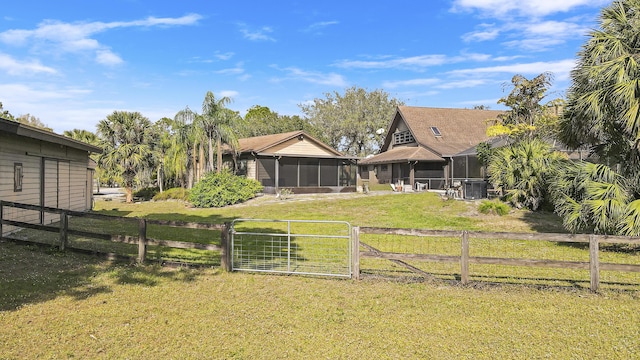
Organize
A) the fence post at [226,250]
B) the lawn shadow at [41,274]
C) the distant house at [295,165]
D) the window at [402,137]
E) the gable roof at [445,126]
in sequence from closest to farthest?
the lawn shadow at [41,274] < the fence post at [226,250] < the distant house at [295,165] < the gable roof at [445,126] < the window at [402,137]

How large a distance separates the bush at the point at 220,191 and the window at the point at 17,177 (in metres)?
12.1

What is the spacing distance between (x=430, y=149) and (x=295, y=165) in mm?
11204

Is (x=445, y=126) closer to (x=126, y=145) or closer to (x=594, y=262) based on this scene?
(x=126, y=145)

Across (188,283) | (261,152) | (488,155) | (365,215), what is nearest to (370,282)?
(188,283)

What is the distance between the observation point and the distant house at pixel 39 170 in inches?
455

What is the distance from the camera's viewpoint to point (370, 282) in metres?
7.46

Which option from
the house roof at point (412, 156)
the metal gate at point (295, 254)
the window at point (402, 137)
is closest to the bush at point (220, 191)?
the metal gate at point (295, 254)

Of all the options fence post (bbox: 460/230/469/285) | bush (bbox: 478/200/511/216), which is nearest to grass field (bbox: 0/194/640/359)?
fence post (bbox: 460/230/469/285)

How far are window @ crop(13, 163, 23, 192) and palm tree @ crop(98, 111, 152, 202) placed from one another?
17.9 m

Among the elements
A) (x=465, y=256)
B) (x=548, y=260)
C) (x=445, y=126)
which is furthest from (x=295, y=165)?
(x=548, y=260)

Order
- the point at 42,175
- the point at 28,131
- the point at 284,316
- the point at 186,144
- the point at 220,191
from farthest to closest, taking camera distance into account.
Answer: the point at 186,144 < the point at 220,191 < the point at 42,175 < the point at 28,131 < the point at 284,316

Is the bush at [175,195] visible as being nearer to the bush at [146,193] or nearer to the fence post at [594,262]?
the bush at [146,193]

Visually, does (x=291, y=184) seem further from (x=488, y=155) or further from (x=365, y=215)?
(x=488, y=155)

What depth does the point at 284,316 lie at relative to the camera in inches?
225
